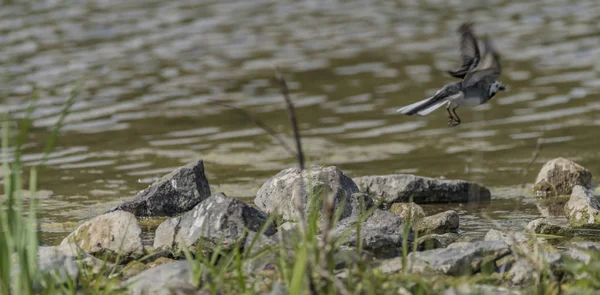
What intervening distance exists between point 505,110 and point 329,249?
8.15 metres

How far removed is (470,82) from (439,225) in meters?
1.06

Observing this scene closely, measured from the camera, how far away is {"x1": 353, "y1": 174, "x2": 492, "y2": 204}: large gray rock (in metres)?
7.87

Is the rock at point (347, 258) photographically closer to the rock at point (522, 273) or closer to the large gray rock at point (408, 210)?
the rock at point (522, 273)

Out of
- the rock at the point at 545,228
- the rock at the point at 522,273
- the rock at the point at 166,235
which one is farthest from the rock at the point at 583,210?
the rock at the point at 166,235

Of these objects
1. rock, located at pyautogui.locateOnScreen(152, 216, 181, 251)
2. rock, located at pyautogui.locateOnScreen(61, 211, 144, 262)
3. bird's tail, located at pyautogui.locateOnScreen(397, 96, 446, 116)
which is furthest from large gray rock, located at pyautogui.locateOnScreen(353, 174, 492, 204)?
rock, located at pyautogui.locateOnScreen(61, 211, 144, 262)

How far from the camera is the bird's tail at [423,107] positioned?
22.2ft

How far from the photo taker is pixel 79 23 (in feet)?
60.9

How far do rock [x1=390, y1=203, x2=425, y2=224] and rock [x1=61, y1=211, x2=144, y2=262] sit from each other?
6.38ft

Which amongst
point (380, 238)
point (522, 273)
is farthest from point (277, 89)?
point (522, 273)

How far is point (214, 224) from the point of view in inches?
235

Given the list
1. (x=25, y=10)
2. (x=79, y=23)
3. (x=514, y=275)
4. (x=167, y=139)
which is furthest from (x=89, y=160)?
(x=25, y=10)

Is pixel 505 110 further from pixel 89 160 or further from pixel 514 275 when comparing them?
pixel 514 275

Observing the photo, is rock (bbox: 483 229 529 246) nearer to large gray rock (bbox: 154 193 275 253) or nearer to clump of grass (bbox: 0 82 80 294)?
large gray rock (bbox: 154 193 275 253)

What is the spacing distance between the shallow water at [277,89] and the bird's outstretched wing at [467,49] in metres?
1.09
